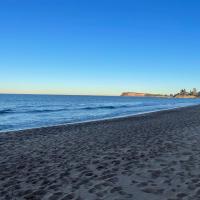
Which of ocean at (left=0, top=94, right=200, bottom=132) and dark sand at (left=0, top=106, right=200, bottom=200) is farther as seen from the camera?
ocean at (left=0, top=94, right=200, bottom=132)

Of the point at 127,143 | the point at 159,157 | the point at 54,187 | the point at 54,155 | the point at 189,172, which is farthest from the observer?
the point at 127,143

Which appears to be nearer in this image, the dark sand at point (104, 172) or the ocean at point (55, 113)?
the dark sand at point (104, 172)

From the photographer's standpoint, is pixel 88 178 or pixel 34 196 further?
pixel 88 178

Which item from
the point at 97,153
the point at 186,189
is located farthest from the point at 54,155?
the point at 186,189

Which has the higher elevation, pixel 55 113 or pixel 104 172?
pixel 104 172

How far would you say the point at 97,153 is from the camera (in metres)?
13.2

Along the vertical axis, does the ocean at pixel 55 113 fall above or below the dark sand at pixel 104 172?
below

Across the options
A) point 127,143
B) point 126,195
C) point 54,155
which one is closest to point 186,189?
point 126,195

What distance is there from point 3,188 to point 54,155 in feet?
16.0

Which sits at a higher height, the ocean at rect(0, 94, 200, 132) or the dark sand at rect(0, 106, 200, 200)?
the dark sand at rect(0, 106, 200, 200)

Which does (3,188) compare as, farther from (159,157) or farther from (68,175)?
(159,157)

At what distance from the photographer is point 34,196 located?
755cm

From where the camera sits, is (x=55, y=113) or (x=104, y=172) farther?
(x=55, y=113)

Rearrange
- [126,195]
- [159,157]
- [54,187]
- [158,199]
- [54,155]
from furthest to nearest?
[54,155] < [159,157] < [54,187] < [126,195] < [158,199]
